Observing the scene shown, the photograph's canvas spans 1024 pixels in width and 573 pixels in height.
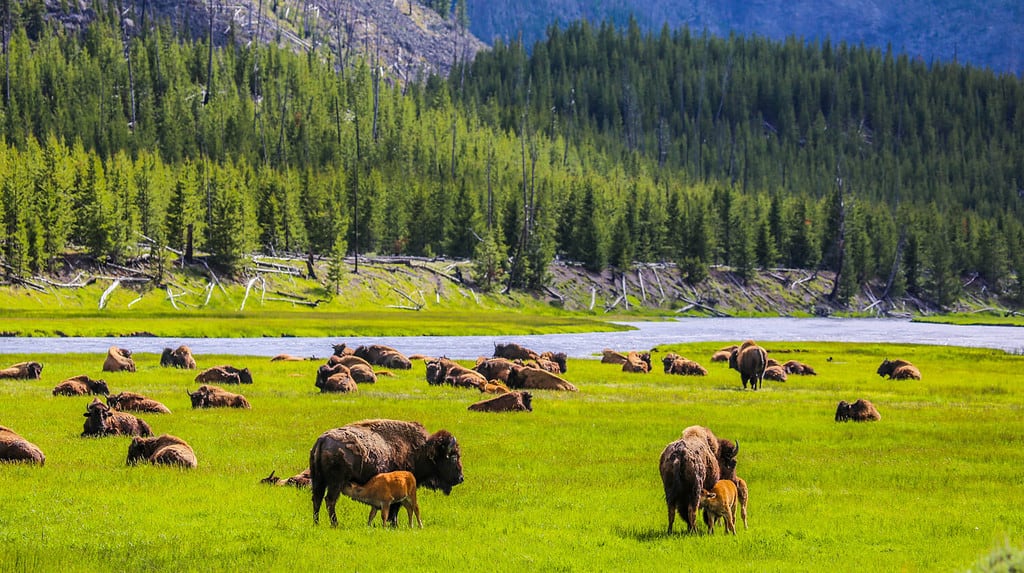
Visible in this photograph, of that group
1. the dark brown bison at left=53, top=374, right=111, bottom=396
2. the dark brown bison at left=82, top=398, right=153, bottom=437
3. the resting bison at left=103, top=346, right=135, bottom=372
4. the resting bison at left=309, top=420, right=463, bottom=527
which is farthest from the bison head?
the resting bison at left=103, top=346, right=135, bottom=372

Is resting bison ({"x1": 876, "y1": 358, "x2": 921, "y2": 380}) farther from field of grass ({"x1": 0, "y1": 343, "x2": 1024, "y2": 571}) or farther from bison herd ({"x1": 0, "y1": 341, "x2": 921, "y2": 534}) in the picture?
bison herd ({"x1": 0, "y1": 341, "x2": 921, "y2": 534})

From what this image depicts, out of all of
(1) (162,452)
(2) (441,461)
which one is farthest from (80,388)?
(2) (441,461)

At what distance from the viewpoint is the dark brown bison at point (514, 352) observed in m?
55.2

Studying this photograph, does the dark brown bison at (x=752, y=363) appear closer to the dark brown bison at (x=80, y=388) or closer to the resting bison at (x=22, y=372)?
the dark brown bison at (x=80, y=388)

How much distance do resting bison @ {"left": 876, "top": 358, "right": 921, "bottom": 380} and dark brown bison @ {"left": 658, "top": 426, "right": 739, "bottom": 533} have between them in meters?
37.0

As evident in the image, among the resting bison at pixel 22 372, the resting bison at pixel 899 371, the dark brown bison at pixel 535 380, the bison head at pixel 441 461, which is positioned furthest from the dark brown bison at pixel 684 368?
the bison head at pixel 441 461

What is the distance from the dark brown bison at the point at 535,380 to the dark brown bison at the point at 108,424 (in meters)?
19.0

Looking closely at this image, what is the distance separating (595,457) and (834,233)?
179m

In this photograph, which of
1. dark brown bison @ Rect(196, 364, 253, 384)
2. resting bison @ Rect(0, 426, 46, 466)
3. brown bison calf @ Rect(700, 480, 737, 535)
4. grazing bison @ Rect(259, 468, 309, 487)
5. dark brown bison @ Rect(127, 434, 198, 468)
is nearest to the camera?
brown bison calf @ Rect(700, 480, 737, 535)

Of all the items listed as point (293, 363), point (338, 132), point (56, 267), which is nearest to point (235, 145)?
point (338, 132)

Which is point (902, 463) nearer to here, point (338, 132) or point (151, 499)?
point (151, 499)

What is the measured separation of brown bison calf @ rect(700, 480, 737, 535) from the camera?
1595cm

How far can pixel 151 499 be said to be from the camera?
17.4 metres

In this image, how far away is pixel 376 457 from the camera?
51.7ft
